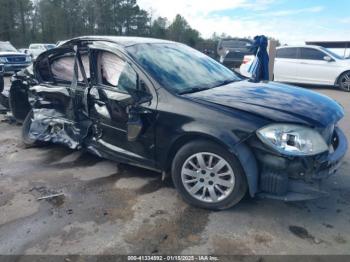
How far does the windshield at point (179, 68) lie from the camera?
351cm

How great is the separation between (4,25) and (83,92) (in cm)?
5064

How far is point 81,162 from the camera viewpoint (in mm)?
4555

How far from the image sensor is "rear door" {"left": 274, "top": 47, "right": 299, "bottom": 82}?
11979mm

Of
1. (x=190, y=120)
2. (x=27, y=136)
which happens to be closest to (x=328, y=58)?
(x=190, y=120)

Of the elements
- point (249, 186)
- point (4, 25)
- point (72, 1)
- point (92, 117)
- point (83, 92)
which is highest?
point (72, 1)

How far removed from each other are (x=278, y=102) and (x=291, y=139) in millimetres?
500

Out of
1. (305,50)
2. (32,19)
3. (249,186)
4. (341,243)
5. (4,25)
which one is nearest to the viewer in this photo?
(341,243)

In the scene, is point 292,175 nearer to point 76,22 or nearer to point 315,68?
point 315,68

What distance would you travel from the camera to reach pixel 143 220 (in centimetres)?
312

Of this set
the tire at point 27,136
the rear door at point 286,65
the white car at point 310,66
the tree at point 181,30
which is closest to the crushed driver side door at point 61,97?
the tire at point 27,136

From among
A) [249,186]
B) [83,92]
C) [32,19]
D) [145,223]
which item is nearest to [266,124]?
[249,186]

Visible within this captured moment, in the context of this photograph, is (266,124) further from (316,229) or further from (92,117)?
(92,117)

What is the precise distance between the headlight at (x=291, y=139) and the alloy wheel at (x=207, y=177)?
445mm

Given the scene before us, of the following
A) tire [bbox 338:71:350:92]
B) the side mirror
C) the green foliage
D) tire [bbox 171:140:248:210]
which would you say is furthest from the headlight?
the green foliage
